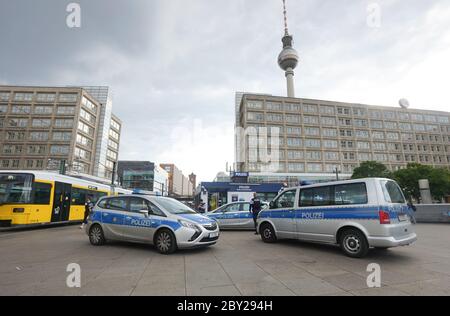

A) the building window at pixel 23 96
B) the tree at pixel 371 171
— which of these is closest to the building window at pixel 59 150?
the building window at pixel 23 96

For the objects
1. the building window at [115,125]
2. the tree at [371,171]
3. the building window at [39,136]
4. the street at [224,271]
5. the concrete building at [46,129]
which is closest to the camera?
the street at [224,271]

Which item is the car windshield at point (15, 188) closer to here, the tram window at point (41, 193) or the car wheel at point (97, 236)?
the tram window at point (41, 193)

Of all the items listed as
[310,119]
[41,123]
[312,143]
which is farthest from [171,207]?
[41,123]

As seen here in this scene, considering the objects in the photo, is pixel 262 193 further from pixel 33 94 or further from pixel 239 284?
pixel 33 94

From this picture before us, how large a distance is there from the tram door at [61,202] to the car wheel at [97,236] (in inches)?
314

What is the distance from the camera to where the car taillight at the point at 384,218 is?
546cm

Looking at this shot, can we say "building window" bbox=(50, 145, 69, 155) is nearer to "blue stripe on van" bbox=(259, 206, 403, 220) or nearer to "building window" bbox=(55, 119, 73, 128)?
"building window" bbox=(55, 119, 73, 128)

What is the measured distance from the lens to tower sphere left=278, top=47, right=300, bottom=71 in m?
79.9

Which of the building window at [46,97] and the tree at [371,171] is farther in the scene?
the building window at [46,97]

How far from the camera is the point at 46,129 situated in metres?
57.3

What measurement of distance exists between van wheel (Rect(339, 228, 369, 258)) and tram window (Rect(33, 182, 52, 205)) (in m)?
14.5

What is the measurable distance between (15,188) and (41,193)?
3.80 ft
